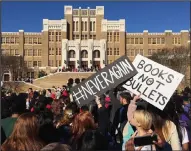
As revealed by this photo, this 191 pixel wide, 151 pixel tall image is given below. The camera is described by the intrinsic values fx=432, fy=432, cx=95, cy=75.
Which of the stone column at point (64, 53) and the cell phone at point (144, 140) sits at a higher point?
the stone column at point (64, 53)

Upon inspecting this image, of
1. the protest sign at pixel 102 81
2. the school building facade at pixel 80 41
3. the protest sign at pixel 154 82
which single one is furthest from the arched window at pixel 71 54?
the protest sign at pixel 154 82

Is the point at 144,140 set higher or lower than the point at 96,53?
lower

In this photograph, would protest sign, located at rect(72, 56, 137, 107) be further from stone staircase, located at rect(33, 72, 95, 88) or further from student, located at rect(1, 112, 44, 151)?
stone staircase, located at rect(33, 72, 95, 88)

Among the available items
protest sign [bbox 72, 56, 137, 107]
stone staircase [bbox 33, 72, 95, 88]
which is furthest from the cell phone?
stone staircase [bbox 33, 72, 95, 88]

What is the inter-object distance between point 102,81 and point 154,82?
0.87 m

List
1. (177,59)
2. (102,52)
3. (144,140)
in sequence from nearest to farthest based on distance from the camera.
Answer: (144,140) < (177,59) < (102,52)

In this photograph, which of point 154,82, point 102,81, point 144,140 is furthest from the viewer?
point 102,81

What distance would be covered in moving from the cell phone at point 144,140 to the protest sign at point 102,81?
2401mm

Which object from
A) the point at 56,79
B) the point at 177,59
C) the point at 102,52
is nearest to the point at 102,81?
the point at 177,59

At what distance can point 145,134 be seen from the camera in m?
3.82

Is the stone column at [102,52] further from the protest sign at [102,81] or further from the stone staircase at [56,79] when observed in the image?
the protest sign at [102,81]

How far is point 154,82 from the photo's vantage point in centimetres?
555

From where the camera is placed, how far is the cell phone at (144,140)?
3486 millimetres

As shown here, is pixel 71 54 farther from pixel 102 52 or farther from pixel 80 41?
pixel 102 52
